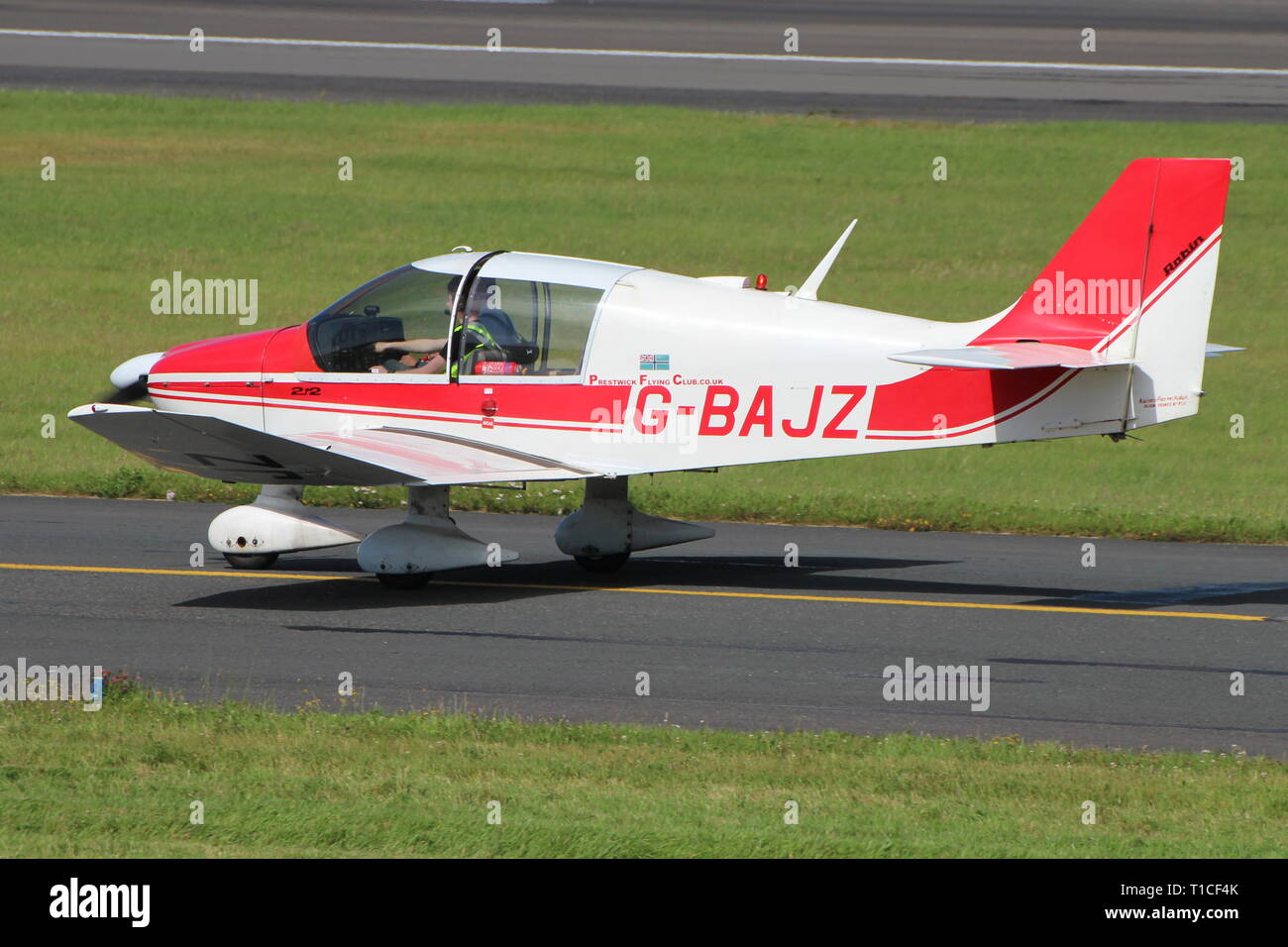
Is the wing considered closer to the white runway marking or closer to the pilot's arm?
the pilot's arm

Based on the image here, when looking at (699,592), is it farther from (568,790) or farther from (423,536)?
(568,790)

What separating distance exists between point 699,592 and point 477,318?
9.18ft

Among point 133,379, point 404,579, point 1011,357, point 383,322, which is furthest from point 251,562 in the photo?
point 1011,357

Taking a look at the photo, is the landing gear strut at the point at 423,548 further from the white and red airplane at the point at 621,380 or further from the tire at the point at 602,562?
the tire at the point at 602,562

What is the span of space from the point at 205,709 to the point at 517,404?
407 centimetres

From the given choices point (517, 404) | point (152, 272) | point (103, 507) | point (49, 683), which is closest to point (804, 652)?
point (517, 404)

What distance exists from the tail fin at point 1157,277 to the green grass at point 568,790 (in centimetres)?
347

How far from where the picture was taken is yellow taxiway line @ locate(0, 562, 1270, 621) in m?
12.5

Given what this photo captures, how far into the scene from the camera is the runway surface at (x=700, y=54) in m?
35.3

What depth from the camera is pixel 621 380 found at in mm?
12531

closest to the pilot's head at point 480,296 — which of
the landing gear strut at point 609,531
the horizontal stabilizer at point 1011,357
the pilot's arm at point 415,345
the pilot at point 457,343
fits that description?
the pilot at point 457,343

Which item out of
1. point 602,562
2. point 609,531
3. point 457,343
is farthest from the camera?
point 602,562

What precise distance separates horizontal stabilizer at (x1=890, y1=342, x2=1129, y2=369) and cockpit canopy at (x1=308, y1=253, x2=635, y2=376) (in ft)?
8.36

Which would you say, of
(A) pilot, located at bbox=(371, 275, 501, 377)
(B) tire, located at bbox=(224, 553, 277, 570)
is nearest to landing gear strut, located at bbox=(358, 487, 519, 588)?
(A) pilot, located at bbox=(371, 275, 501, 377)
